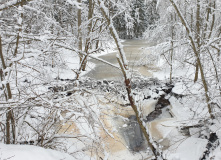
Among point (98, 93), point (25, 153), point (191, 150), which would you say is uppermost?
point (98, 93)

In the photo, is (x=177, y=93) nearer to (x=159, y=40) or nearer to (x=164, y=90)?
(x=164, y=90)

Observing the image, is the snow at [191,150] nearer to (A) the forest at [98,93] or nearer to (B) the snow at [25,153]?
(A) the forest at [98,93]

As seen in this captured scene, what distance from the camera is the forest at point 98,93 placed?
117 inches

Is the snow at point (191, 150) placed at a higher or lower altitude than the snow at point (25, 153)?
lower

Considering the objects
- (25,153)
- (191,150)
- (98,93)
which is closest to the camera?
(25,153)

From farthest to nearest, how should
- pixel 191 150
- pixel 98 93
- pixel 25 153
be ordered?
pixel 191 150 → pixel 98 93 → pixel 25 153

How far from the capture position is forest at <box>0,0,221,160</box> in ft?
9.77

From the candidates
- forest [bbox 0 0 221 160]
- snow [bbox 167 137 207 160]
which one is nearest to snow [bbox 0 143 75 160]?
forest [bbox 0 0 221 160]

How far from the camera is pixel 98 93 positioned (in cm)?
328

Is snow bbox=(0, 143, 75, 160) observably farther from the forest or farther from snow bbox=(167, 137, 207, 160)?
snow bbox=(167, 137, 207, 160)

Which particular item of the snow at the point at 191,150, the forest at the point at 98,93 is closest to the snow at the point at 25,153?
the forest at the point at 98,93

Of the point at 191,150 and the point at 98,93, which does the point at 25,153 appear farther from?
the point at 191,150

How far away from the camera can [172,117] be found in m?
8.33

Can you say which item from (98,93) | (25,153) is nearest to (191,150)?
(98,93)
